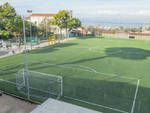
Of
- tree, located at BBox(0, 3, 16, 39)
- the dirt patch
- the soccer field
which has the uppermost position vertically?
tree, located at BBox(0, 3, 16, 39)

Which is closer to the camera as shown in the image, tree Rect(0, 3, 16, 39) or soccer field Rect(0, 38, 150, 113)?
soccer field Rect(0, 38, 150, 113)

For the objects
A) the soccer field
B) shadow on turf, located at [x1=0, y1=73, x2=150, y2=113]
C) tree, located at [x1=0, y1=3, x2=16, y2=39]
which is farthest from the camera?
tree, located at [x1=0, y1=3, x2=16, y2=39]

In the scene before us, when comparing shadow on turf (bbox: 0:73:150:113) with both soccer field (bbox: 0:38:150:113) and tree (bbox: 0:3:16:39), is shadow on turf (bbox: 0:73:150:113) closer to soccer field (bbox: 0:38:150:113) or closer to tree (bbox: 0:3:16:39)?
soccer field (bbox: 0:38:150:113)

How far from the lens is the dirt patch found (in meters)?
8.66

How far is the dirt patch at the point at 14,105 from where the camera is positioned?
866 cm

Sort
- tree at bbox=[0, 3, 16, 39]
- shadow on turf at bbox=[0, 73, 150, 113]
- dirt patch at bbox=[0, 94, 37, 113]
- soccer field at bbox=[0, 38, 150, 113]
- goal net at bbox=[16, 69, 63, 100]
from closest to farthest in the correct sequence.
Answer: dirt patch at bbox=[0, 94, 37, 113], shadow on turf at bbox=[0, 73, 150, 113], soccer field at bbox=[0, 38, 150, 113], goal net at bbox=[16, 69, 63, 100], tree at bbox=[0, 3, 16, 39]

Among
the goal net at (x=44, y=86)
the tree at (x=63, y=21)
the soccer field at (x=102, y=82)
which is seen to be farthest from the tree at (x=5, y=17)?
the goal net at (x=44, y=86)

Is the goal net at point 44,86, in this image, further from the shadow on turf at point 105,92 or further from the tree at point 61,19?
the tree at point 61,19

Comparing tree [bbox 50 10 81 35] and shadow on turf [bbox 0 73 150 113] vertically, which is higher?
tree [bbox 50 10 81 35]

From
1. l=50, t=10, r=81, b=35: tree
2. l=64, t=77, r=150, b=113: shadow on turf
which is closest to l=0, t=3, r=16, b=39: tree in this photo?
l=50, t=10, r=81, b=35: tree

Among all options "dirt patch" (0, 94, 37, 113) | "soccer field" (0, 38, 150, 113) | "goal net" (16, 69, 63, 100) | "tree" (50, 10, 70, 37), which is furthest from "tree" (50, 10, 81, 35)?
"dirt patch" (0, 94, 37, 113)

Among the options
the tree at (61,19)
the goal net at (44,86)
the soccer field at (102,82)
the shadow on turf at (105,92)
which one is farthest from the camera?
the tree at (61,19)

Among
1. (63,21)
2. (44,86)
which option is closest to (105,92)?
(44,86)

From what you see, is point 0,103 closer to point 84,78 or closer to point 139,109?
point 84,78
